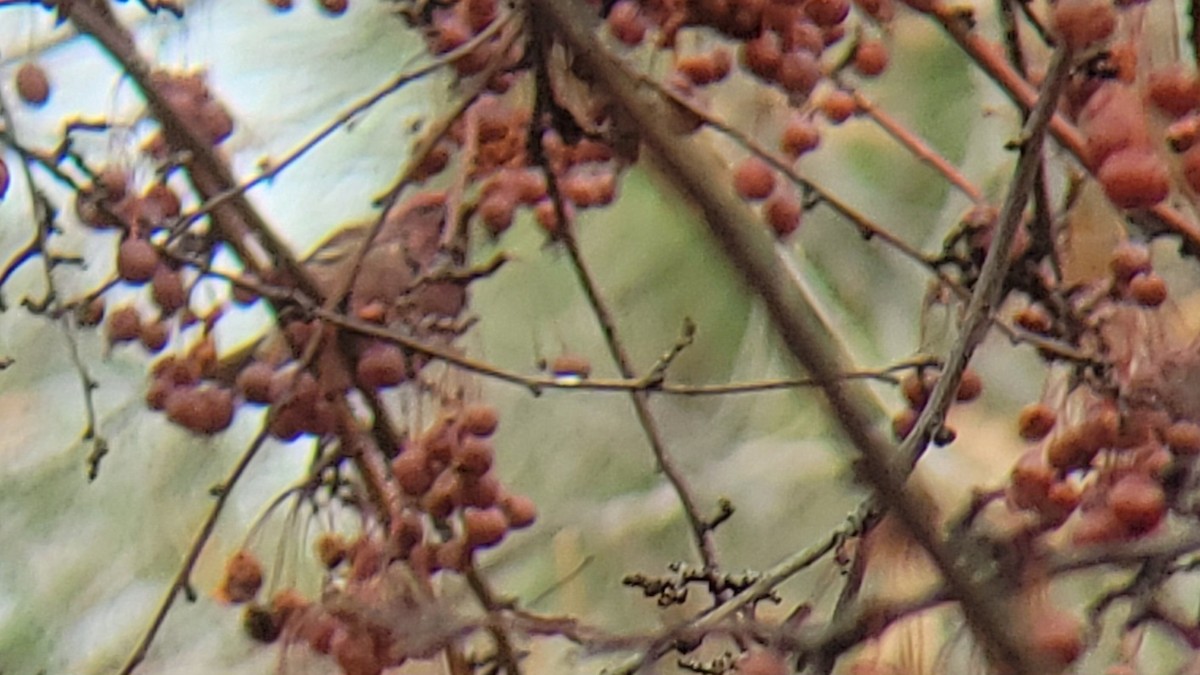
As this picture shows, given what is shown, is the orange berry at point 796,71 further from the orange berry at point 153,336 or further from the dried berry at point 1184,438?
the orange berry at point 153,336

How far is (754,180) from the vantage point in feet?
2.04

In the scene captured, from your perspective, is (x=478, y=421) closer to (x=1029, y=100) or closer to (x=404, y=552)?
(x=404, y=552)

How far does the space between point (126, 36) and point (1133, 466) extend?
47 centimetres

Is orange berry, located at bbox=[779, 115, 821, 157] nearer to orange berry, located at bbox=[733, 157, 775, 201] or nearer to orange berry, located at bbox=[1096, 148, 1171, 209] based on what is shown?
orange berry, located at bbox=[733, 157, 775, 201]

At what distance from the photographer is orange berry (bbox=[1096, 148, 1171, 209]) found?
1.30 feet

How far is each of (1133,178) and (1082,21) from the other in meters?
0.07

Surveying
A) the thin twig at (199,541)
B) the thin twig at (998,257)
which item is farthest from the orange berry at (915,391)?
the thin twig at (199,541)

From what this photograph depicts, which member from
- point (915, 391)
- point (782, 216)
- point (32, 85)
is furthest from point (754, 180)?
point (32, 85)

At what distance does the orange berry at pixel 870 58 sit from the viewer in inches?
26.6

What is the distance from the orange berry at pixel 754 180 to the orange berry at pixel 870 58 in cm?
9

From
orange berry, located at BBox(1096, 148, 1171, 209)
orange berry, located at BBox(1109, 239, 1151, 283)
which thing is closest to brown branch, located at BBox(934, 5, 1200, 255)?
orange berry, located at BBox(1109, 239, 1151, 283)

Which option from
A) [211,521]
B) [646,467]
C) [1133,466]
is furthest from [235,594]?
[646,467]

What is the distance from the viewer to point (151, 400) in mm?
592

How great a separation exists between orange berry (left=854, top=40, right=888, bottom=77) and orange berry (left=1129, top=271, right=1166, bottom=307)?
21cm
